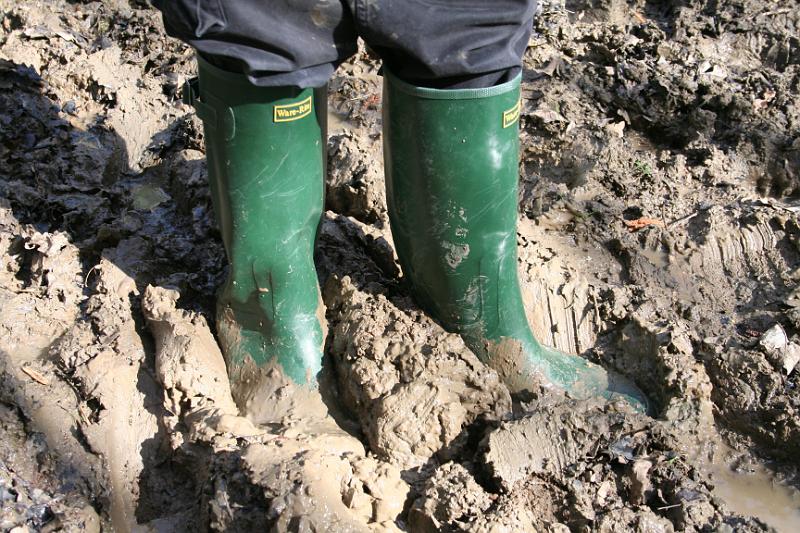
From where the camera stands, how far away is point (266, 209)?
1725mm

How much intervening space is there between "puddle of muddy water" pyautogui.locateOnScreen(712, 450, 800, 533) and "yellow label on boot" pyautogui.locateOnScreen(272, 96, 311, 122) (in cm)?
120

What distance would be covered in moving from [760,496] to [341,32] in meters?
1.33

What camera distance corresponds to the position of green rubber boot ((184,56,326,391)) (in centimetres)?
162

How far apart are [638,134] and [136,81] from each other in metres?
1.82

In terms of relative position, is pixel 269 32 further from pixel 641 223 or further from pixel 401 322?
pixel 641 223

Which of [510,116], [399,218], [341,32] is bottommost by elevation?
[399,218]

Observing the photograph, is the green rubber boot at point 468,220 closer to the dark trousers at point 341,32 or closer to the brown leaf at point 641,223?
the dark trousers at point 341,32

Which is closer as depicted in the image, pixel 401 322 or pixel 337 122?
pixel 401 322

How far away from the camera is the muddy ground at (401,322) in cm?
163

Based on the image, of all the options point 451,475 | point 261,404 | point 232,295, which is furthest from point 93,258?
point 451,475

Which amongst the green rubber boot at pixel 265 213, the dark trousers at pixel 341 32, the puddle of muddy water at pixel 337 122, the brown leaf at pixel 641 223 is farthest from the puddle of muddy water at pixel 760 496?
the puddle of muddy water at pixel 337 122

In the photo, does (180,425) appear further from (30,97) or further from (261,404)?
(30,97)

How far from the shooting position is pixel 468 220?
1.69 meters

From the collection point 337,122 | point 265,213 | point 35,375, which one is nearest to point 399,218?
point 265,213
